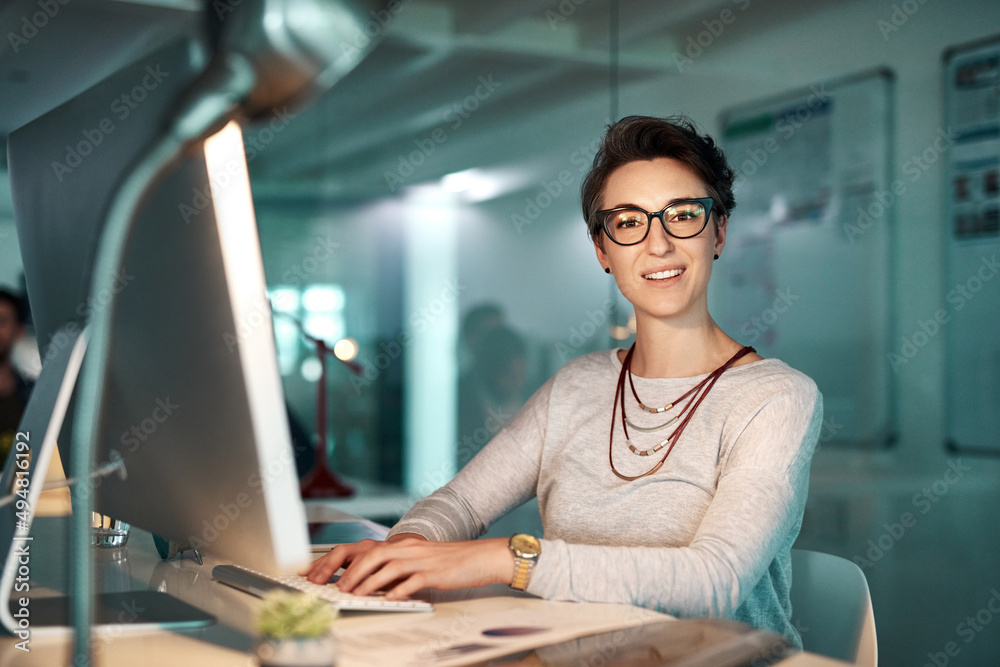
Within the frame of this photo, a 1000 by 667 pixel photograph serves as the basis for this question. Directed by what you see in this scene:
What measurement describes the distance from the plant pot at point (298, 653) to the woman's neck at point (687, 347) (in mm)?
926

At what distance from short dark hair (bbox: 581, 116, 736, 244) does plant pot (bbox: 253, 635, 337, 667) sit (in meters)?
0.98

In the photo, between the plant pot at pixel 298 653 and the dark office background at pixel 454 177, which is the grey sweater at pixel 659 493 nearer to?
the plant pot at pixel 298 653

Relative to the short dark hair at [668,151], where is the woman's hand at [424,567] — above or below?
below

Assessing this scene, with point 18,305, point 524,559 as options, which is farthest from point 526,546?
point 18,305

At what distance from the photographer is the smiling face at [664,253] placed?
1.36m

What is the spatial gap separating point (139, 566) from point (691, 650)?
2.62ft

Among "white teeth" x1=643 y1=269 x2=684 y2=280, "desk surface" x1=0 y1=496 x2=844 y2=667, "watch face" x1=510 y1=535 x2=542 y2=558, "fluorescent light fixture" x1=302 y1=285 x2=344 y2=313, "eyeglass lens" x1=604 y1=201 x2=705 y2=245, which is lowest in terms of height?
"desk surface" x1=0 y1=496 x2=844 y2=667

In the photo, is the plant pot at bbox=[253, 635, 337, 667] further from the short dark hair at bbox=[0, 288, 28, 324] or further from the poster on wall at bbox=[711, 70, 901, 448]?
the short dark hair at bbox=[0, 288, 28, 324]

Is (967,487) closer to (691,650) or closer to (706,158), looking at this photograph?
(706,158)

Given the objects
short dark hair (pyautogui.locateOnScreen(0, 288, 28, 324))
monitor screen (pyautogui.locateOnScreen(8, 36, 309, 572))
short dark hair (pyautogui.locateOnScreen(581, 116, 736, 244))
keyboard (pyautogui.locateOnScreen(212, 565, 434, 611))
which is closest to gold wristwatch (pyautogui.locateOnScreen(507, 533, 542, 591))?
keyboard (pyautogui.locateOnScreen(212, 565, 434, 611))

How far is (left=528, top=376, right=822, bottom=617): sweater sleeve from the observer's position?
97 cm

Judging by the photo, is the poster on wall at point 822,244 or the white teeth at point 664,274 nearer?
the white teeth at point 664,274

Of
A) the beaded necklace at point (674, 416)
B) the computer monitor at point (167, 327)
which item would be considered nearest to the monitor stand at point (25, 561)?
the computer monitor at point (167, 327)

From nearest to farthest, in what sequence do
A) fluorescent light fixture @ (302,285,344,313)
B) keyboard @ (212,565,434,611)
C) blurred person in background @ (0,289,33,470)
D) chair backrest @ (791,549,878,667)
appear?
keyboard @ (212,565,434,611) → chair backrest @ (791,549,878,667) → blurred person in background @ (0,289,33,470) → fluorescent light fixture @ (302,285,344,313)
